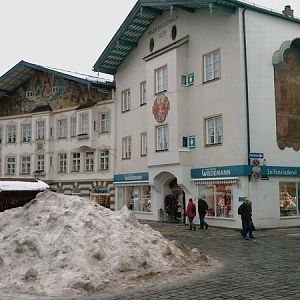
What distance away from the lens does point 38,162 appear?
40531mm

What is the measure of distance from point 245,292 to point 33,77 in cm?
3593

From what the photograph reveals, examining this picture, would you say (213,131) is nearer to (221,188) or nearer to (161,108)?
(221,188)

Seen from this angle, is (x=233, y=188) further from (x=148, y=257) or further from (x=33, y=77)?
(x=33, y=77)

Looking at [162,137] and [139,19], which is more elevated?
[139,19]

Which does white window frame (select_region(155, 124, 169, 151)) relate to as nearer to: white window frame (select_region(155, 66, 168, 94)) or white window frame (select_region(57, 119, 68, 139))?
white window frame (select_region(155, 66, 168, 94))

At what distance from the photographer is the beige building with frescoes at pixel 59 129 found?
119 feet

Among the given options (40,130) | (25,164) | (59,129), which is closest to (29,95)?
(40,130)

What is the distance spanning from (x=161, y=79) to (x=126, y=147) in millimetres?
7026

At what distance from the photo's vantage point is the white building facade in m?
24.3

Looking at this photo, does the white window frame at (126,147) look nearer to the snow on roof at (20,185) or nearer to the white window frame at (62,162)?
the white window frame at (62,162)

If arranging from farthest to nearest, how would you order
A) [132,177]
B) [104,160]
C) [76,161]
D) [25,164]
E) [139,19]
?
[25,164]
[76,161]
[104,160]
[132,177]
[139,19]

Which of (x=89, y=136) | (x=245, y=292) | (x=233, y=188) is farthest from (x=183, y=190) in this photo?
(x=245, y=292)

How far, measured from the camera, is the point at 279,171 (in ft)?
80.9

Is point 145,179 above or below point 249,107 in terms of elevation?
below
